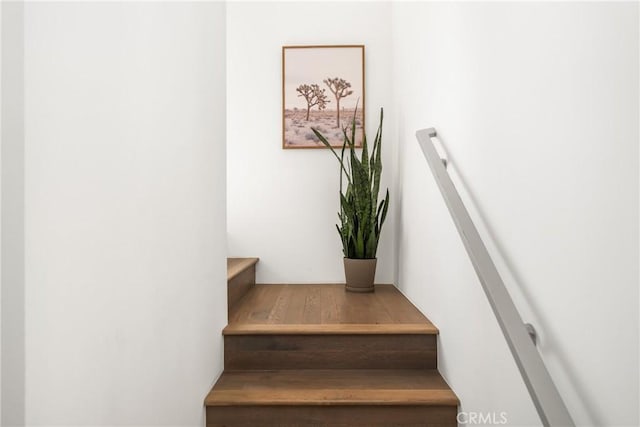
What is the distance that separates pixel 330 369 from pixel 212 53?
151 cm

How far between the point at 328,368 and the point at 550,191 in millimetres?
1285

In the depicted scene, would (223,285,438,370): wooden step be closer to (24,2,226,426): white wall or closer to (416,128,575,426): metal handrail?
(24,2,226,426): white wall

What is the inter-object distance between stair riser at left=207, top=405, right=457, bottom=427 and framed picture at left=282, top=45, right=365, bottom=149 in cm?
206

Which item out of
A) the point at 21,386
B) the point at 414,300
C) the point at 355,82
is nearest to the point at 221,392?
the point at 21,386

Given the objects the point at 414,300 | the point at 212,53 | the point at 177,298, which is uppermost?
the point at 212,53

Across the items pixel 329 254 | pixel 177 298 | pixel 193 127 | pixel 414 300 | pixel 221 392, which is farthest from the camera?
pixel 329 254

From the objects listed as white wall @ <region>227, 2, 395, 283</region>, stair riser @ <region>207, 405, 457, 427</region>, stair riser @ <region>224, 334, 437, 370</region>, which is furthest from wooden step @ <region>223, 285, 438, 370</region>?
white wall @ <region>227, 2, 395, 283</region>

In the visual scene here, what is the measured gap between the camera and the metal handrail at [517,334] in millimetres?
765

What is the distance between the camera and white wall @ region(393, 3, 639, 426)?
2.24 ft

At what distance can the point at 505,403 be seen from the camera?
1.13 metres

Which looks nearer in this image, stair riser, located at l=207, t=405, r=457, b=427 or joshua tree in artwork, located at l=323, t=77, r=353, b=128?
stair riser, located at l=207, t=405, r=457, b=427

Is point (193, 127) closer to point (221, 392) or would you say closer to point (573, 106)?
point (221, 392)

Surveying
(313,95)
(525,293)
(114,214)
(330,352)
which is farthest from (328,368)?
Result: (313,95)

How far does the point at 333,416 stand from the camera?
4.98 feet
